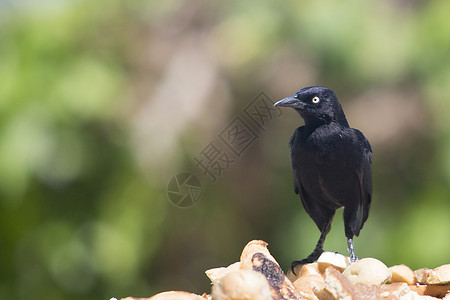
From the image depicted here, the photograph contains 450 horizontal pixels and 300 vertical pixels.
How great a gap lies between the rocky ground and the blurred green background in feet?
8.81

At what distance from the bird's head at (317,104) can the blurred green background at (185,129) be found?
2725 mm

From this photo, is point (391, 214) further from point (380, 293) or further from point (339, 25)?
point (380, 293)

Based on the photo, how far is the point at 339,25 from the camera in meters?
4.82

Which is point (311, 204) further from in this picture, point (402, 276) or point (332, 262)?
point (402, 276)

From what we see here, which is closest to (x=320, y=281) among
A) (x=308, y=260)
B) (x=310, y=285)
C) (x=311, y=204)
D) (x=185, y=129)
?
(x=310, y=285)

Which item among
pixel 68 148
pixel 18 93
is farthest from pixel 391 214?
pixel 18 93

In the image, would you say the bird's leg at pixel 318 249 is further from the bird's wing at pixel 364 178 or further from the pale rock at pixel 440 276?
the pale rock at pixel 440 276

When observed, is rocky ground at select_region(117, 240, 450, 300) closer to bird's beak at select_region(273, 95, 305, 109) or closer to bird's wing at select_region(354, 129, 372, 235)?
bird's wing at select_region(354, 129, 372, 235)

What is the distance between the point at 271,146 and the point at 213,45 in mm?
1025

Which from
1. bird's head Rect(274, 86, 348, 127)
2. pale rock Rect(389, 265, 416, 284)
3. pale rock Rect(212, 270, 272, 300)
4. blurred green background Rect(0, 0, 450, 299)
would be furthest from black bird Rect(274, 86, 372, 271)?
blurred green background Rect(0, 0, 450, 299)

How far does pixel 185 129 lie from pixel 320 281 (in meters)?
3.27

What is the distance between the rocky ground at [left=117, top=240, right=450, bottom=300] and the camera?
4.69ft

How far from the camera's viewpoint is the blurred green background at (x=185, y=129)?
15.8 feet

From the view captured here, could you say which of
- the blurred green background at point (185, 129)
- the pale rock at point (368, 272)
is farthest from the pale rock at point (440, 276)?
the blurred green background at point (185, 129)
